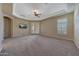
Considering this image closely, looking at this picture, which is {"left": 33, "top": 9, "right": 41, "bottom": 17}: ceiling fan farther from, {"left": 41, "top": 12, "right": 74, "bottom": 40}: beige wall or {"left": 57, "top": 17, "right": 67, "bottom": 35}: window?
{"left": 57, "top": 17, "right": 67, "bottom": 35}: window

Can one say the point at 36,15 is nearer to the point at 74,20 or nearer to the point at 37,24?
the point at 37,24

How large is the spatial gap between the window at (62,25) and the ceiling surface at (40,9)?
0.12 m

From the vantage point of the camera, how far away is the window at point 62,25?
2035 millimetres

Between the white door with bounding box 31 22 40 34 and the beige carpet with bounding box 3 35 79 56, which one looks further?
the white door with bounding box 31 22 40 34

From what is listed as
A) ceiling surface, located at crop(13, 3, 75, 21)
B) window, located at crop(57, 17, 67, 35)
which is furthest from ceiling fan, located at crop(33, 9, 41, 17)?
window, located at crop(57, 17, 67, 35)

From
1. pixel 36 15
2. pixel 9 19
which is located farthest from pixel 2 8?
pixel 36 15

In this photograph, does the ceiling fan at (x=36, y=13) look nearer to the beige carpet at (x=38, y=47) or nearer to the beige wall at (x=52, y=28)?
the beige wall at (x=52, y=28)

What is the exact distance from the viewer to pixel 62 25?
6.77 feet

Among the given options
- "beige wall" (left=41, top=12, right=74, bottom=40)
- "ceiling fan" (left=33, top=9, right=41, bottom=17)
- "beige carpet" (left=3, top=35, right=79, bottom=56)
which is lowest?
"beige carpet" (left=3, top=35, right=79, bottom=56)

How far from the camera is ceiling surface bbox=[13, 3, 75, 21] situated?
2043 mm

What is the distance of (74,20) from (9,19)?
1085 millimetres

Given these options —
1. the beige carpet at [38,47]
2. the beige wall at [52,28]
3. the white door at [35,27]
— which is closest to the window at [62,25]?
the beige wall at [52,28]

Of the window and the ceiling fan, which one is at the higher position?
the ceiling fan

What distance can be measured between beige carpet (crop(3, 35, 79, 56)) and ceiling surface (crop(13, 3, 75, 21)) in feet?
1.20
